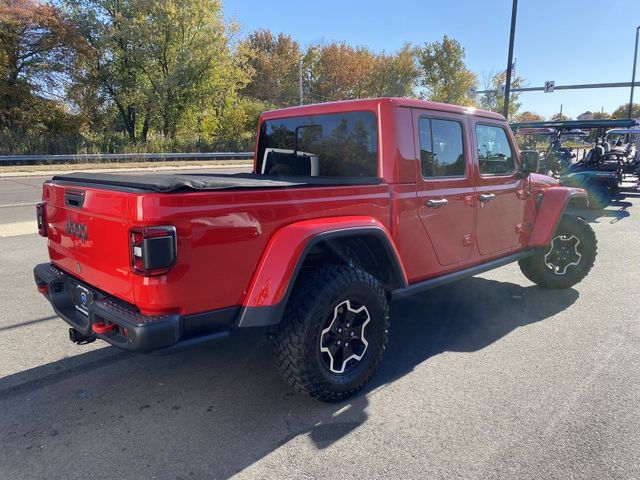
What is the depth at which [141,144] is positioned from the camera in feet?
88.2

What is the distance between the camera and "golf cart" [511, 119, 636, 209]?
1127cm

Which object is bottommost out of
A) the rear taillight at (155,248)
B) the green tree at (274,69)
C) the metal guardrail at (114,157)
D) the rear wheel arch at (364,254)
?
the rear wheel arch at (364,254)

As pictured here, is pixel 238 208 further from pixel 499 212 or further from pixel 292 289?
pixel 499 212

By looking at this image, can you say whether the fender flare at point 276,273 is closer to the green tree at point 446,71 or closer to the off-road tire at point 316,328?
the off-road tire at point 316,328

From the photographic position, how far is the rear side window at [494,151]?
4.23 metres

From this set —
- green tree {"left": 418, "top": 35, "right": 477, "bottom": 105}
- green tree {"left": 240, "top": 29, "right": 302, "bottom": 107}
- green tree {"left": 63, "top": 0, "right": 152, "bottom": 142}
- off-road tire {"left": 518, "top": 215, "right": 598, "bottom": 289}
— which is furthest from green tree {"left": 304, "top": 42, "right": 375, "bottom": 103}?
off-road tire {"left": 518, "top": 215, "right": 598, "bottom": 289}

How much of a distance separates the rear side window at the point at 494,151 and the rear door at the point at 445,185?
27 centimetres

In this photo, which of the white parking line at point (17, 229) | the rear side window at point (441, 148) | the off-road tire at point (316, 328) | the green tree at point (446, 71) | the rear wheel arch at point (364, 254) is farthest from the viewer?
the green tree at point (446, 71)

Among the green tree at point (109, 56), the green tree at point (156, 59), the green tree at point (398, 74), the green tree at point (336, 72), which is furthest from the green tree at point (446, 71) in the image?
the green tree at point (109, 56)

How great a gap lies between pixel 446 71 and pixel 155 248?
42.2 m

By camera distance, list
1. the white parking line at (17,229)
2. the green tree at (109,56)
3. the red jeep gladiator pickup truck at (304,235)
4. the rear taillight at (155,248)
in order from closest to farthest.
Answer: the rear taillight at (155,248), the red jeep gladiator pickup truck at (304,235), the white parking line at (17,229), the green tree at (109,56)

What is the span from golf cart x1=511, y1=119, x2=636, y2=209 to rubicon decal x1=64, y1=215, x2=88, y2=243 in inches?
408

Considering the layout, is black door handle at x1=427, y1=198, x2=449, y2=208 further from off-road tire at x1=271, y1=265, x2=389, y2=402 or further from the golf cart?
the golf cart

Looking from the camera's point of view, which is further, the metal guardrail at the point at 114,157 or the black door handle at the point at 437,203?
the metal guardrail at the point at 114,157
